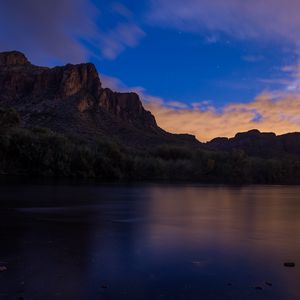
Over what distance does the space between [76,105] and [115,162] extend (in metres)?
37.6

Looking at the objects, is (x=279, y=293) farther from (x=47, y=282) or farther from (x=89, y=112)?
(x=89, y=112)

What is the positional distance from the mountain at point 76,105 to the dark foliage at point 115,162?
11.1 metres

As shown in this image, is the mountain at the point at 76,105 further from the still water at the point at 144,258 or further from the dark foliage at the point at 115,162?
the still water at the point at 144,258

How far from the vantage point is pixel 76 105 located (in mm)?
106938

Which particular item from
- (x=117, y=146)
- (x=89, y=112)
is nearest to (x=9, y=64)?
(x=89, y=112)

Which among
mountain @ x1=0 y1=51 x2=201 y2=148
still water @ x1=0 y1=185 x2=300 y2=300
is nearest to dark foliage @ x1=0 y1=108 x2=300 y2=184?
mountain @ x1=0 y1=51 x2=201 y2=148

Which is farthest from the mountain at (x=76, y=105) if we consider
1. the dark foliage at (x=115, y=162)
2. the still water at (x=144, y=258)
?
the still water at (x=144, y=258)

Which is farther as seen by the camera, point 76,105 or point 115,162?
point 76,105

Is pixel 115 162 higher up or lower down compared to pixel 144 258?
higher up

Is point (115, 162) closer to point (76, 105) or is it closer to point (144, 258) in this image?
point (76, 105)

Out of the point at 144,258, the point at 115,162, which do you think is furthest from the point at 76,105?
the point at 144,258

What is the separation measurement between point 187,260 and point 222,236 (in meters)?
4.62

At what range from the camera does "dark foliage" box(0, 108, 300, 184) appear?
2640 inches

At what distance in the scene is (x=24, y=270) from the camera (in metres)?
9.35
